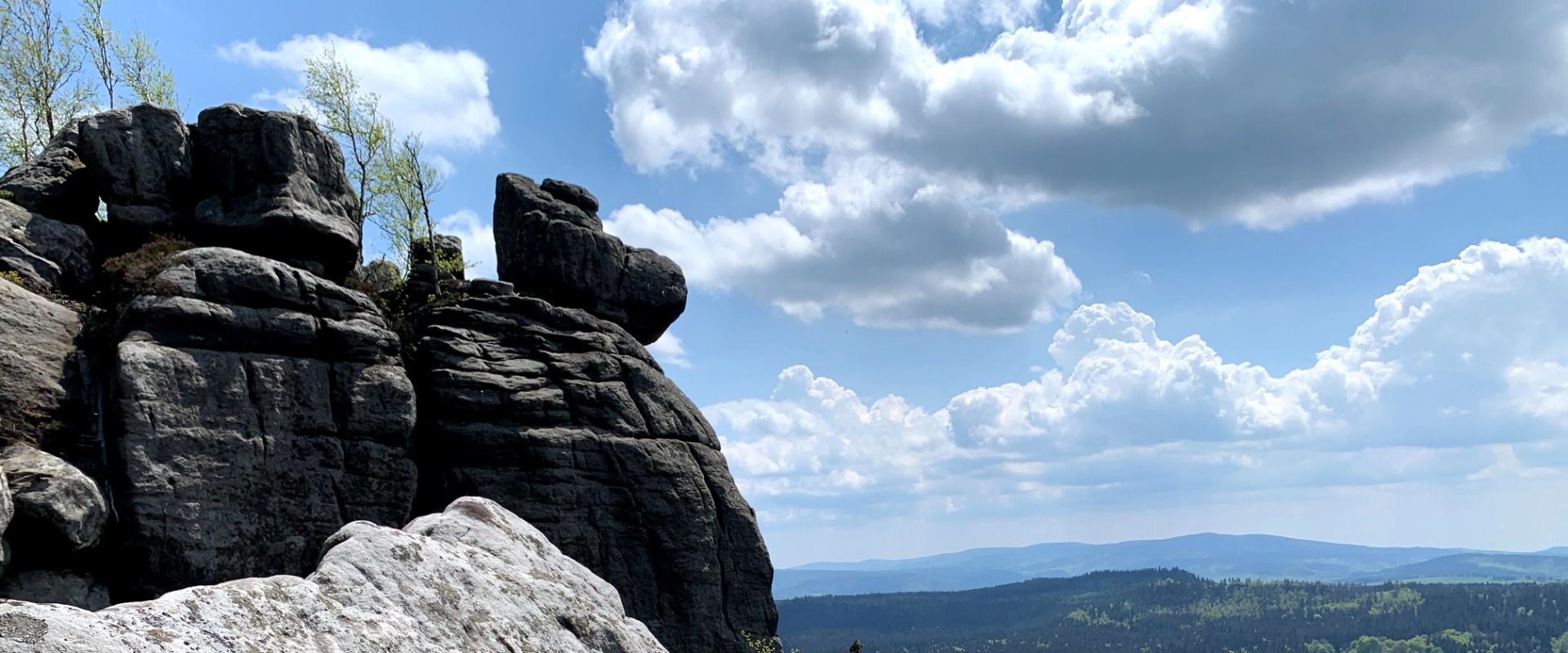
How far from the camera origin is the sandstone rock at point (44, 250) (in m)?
40.2

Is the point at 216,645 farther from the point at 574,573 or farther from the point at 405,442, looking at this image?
the point at 405,442

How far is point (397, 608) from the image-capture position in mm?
13555

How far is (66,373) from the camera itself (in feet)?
122

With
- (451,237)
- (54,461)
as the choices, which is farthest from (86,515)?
(451,237)

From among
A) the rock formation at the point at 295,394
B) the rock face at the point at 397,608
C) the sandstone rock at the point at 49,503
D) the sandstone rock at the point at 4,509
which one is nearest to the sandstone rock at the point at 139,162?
the rock formation at the point at 295,394

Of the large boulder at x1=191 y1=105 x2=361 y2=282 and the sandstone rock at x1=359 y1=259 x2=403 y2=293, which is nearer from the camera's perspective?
the large boulder at x1=191 y1=105 x2=361 y2=282

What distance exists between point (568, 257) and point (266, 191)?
16.8 meters

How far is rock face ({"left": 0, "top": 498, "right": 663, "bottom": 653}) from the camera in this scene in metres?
9.74

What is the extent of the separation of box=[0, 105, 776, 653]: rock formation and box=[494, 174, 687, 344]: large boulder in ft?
0.52

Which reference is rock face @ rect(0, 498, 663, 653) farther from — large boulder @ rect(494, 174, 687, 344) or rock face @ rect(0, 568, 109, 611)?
large boulder @ rect(494, 174, 687, 344)

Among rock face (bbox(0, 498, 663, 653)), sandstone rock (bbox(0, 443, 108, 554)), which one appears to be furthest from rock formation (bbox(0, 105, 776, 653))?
rock face (bbox(0, 498, 663, 653))

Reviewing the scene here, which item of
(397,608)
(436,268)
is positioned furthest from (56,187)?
(397,608)

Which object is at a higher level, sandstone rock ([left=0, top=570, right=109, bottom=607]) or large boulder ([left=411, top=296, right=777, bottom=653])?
large boulder ([left=411, top=296, right=777, bottom=653])

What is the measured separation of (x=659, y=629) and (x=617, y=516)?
5.78 metres
